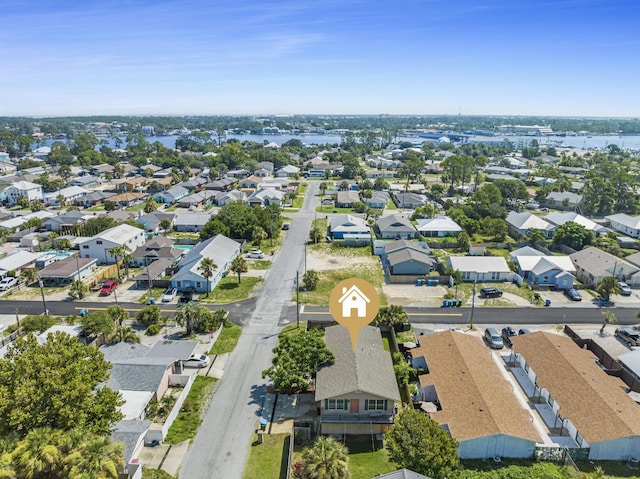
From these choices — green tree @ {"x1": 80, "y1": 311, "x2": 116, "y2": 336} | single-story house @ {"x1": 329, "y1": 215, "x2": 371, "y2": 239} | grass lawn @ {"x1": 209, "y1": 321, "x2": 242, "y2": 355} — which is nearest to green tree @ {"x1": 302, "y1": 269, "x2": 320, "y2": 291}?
grass lawn @ {"x1": 209, "y1": 321, "x2": 242, "y2": 355}

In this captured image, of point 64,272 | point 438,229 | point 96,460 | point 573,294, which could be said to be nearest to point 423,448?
point 96,460

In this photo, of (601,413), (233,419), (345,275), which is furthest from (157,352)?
(601,413)

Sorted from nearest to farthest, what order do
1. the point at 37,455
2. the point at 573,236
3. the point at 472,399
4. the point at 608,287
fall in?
the point at 37,455
the point at 472,399
the point at 608,287
the point at 573,236

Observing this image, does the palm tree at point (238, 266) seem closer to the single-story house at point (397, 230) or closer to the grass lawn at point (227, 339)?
the grass lawn at point (227, 339)

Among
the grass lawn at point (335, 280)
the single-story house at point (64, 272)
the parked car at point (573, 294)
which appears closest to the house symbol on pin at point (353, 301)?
the grass lawn at point (335, 280)

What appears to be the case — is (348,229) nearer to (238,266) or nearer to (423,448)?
(238,266)

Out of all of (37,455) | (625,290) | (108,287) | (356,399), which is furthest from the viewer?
(108,287)

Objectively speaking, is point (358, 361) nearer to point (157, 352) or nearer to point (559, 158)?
point (157, 352)
